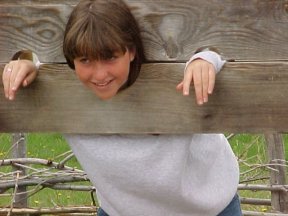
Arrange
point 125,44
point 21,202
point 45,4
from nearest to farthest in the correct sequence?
point 125,44
point 45,4
point 21,202

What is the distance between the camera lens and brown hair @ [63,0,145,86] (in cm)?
274

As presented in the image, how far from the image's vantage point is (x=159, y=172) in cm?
293

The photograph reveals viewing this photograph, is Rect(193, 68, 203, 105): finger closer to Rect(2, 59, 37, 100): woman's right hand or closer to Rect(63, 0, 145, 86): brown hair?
Rect(63, 0, 145, 86): brown hair

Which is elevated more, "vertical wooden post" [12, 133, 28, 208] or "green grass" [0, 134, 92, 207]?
"vertical wooden post" [12, 133, 28, 208]

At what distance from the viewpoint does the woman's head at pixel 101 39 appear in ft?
9.02

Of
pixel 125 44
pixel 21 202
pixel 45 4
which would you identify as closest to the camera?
pixel 125 44

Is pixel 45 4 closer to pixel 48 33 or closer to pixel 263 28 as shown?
pixel 48 33

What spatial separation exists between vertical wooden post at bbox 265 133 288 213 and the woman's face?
2.19 meters

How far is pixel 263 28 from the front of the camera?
2.86 metres

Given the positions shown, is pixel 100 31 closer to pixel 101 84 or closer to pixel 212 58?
pixel 101 84

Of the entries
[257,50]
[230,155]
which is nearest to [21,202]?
[230,155]

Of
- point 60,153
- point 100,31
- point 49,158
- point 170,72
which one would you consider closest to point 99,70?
point 100,31

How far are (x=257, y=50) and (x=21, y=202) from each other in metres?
2.57

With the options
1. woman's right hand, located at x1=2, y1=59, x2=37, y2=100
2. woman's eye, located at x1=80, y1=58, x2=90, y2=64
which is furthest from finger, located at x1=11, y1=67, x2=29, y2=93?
woman's eye, located at x1=80, y1=58, x2=90, y2=64
